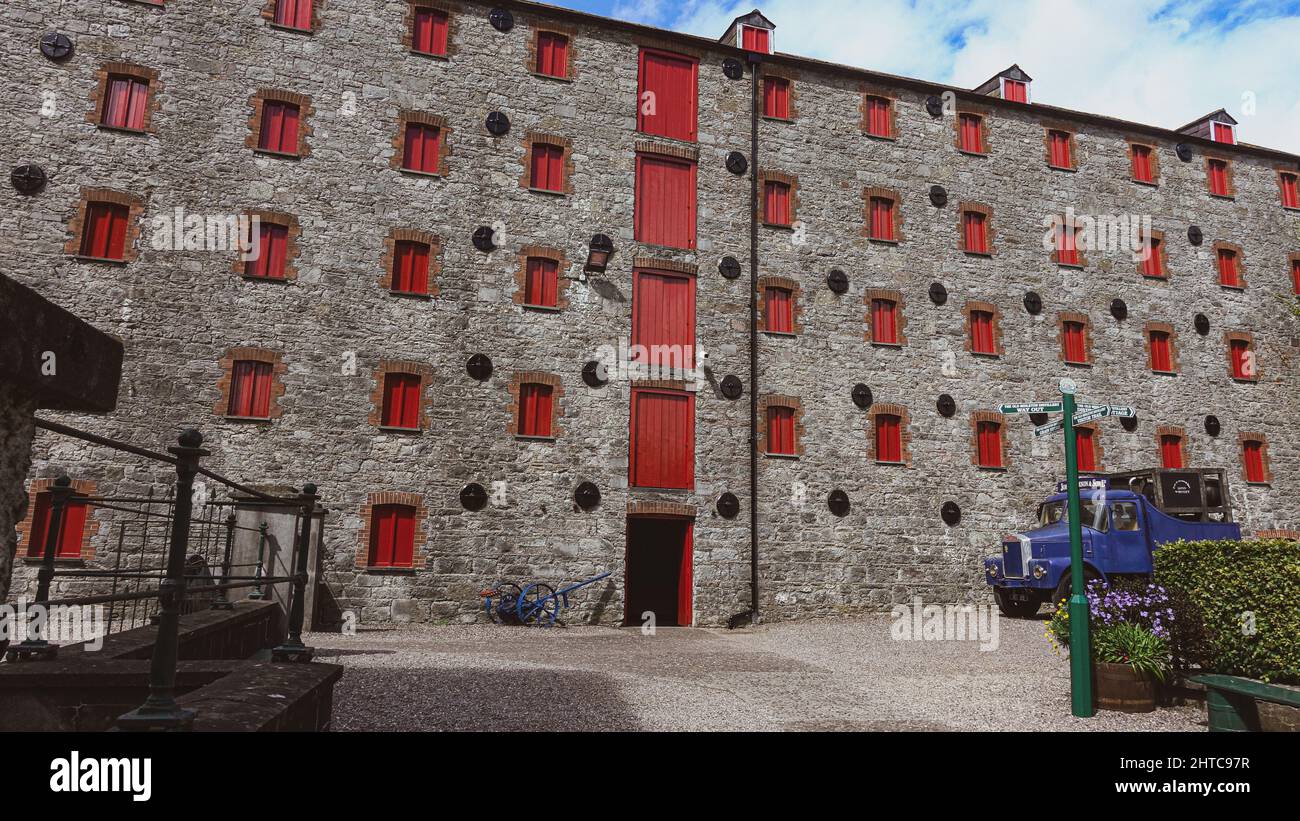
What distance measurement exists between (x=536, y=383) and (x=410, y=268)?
3.82 meters

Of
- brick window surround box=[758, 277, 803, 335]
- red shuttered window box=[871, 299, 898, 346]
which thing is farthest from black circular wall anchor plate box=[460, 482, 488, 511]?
red shuttered window box=[871, 299, 898, 346]

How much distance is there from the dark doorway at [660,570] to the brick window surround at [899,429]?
5.15 m

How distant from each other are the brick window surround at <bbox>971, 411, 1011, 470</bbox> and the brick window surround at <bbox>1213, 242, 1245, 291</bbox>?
31.8 ft

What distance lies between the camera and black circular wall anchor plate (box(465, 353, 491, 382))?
1691cm

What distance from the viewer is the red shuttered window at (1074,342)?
21.4 metres

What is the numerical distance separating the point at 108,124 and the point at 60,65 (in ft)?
5.04

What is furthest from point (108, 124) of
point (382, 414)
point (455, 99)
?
point (382, 414)

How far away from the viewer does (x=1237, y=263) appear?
23844mm

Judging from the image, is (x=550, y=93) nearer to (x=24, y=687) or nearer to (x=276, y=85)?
(x=276, y=85)

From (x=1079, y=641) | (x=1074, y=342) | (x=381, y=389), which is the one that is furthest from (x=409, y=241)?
(x=1074, y=342)

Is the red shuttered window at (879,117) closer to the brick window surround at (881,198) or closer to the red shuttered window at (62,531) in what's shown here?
the brick window surround at (881,198)

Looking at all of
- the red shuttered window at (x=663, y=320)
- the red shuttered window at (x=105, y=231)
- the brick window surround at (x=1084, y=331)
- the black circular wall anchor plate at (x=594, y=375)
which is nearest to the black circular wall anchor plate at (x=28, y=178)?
the red shuttered window at (x=105, y=231)

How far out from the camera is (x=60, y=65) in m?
15.9

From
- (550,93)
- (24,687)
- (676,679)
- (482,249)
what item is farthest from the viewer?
(550,93)
